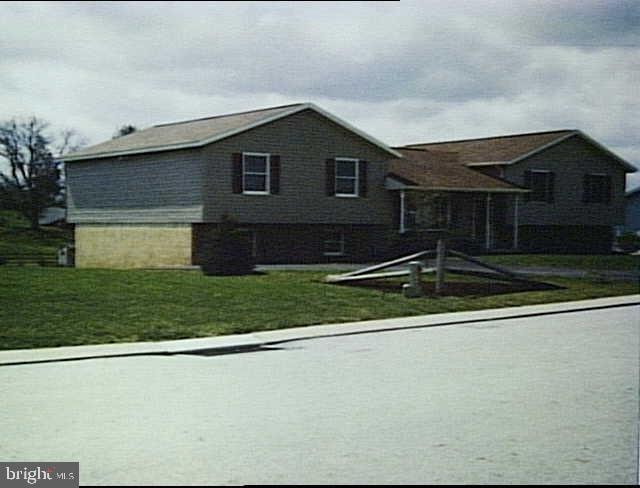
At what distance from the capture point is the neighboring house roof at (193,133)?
10.9 feet

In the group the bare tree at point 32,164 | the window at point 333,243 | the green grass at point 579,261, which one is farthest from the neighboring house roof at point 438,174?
the bare tree at point 32,164

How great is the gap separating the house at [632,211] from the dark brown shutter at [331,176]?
104cm

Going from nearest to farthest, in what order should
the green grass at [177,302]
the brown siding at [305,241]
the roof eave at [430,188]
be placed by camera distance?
1. the roof eave at [430,188]
2. the brown siding at [305,241]
3. the green grass at [177,302]

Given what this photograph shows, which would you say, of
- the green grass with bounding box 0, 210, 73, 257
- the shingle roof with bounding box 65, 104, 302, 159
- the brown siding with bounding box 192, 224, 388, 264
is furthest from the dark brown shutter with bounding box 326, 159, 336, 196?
the green grass with bounding box 0, 210, 73, 257

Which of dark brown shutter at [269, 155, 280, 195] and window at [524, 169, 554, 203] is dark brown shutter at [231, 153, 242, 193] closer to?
dark brown shutter at [269, 155, 280, 195]

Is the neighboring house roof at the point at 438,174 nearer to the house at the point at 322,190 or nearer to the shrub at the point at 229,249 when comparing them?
the house at the point at 322,190

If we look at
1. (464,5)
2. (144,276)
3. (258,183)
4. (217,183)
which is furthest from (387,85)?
(144,276)

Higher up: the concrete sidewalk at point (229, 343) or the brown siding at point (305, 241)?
the brown siding at point (305, 241)

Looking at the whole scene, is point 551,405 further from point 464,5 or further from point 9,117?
point 9,117

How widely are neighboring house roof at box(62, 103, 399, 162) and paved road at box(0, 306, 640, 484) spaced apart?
3.33 feet

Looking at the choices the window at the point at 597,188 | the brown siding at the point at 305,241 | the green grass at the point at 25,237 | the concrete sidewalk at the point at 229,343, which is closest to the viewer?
the window at the point at 597,188

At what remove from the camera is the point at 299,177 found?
3.88 metres

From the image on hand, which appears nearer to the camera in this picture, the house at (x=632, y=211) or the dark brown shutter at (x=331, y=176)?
the house at (x=632, y=211)

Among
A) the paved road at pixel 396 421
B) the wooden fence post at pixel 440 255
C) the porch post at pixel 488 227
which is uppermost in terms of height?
the porch post at pixel 488 227
